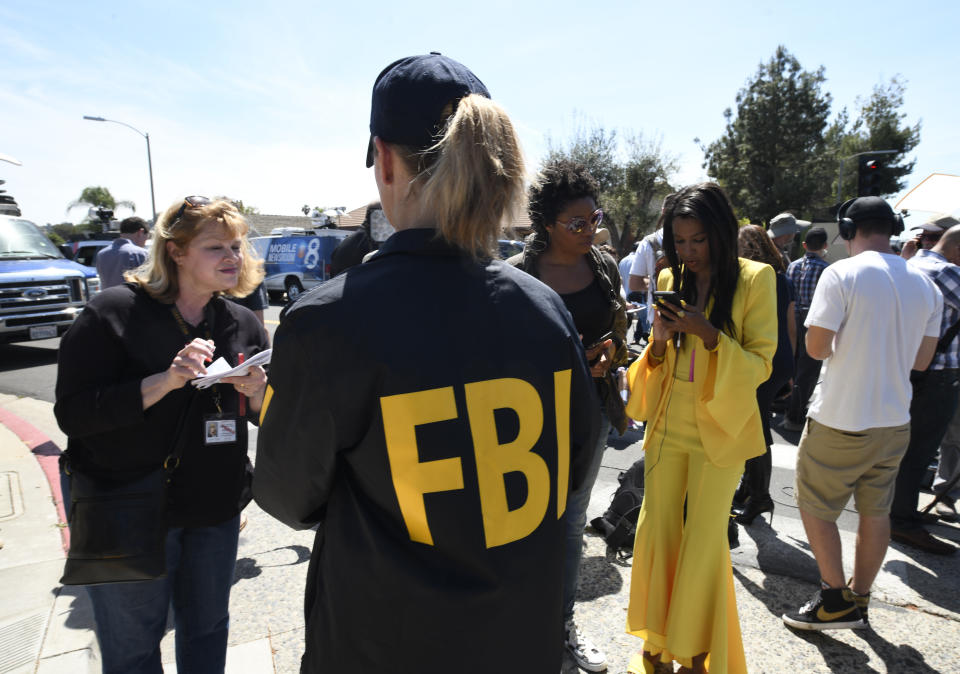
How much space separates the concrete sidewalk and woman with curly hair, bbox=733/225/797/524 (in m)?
0.18

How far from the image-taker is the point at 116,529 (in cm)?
177

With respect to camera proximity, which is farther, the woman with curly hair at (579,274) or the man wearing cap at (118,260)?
the man wearing cap at (118,260)

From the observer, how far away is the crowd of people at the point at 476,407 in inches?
40.2

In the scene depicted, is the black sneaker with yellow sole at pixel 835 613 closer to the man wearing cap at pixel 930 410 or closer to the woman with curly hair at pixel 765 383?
the woman with curly hair at pixel 765 383

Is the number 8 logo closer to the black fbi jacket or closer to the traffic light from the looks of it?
the traffic light

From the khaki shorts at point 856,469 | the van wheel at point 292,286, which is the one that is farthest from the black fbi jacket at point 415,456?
the van wheel at point 292,286

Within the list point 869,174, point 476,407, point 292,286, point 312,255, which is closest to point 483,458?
point 476,407

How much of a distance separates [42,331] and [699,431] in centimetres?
1140

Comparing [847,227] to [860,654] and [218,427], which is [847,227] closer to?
[860,654]

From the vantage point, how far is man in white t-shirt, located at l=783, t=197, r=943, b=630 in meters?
2.78

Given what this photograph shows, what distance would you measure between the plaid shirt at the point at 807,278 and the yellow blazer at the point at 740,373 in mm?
4599

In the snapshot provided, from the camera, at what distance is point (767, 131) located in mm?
40406

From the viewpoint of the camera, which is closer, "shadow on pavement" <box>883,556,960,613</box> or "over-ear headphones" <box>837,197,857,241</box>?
"over-ear headphones" <box>837,197,857,241</box>

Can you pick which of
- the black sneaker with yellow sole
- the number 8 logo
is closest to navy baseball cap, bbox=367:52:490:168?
the black sneaker with yellow sole
